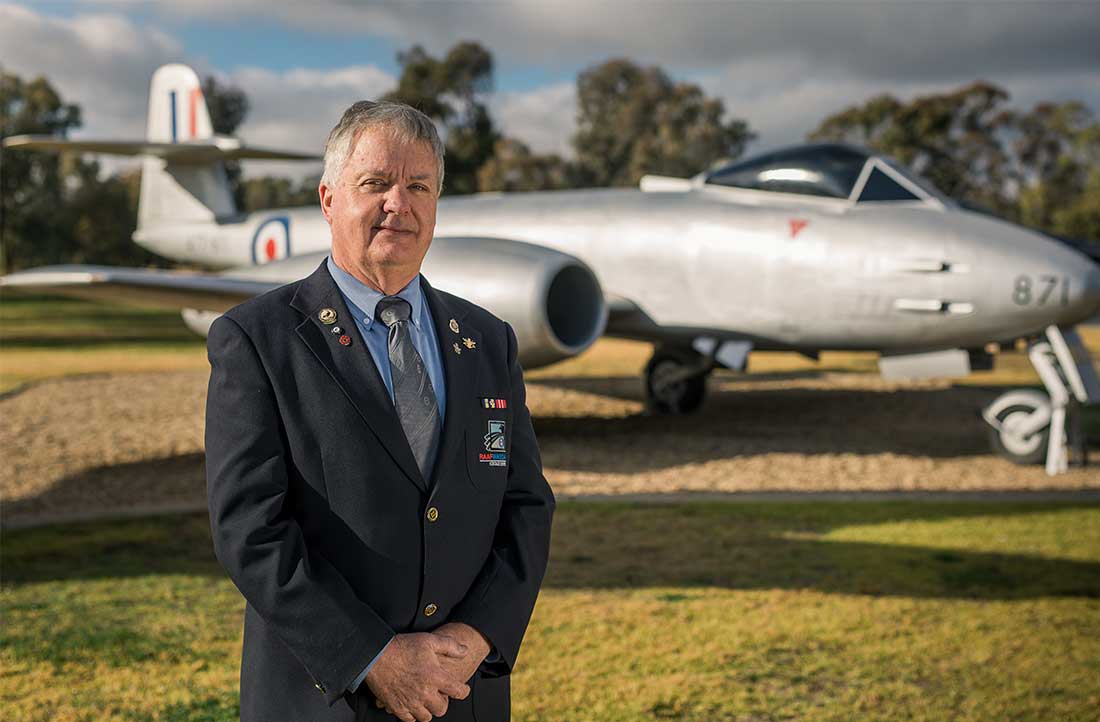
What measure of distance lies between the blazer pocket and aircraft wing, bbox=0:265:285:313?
571 cm

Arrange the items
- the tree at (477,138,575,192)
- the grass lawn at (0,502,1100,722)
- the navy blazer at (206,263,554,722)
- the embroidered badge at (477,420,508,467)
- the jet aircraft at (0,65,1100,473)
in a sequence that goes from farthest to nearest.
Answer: the tree at (477,138,575,192) → the jet aircraft at (0,65,1100,473) → the grass lawn at (0,502,1100,722) → the embroidered badge at (477,420,508,467) → the navy blazer at (206,263,554,722)

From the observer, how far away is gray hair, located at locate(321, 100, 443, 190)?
182 centimetres

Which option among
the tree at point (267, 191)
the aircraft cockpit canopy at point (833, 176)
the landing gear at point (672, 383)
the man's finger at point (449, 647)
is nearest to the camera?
the man's finger at point (449, 647)

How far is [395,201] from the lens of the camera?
1816 millimetres

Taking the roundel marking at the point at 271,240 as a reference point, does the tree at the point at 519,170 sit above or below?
above

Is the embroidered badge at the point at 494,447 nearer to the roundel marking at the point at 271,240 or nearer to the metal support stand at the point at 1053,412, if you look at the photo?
the metal support stand at the point at 1053,412

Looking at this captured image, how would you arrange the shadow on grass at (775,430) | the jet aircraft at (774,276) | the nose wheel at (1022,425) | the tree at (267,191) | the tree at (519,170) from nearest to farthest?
the jet aircraft at (774,276), the nose wheel at (1022,425), the shadow on grass at (775,430), the tree at (519,170), the tree at (267,191)

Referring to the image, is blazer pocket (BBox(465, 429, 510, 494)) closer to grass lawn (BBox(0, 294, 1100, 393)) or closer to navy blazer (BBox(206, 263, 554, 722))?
navy blazer (BBox(206, 263, 554, 722))

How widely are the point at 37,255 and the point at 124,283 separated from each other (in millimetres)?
49615

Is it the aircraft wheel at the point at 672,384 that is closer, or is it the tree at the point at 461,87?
the aircraft wheel at the point at 672,384

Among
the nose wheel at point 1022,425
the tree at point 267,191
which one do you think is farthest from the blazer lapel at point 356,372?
the tree at point 267,191

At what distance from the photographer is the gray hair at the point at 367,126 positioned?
5.96 ft

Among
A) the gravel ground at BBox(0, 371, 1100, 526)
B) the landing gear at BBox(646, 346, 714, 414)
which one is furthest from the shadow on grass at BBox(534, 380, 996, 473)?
the landing gear at BBox(646, 346, 714, 414)

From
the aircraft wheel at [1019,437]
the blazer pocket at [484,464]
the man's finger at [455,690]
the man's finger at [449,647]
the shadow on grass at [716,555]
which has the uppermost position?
the blazer pocket at [484,464]
